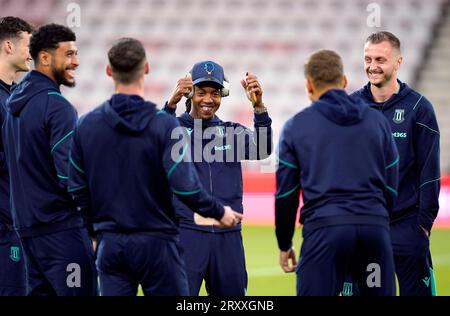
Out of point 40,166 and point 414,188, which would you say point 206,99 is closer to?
point 40,166

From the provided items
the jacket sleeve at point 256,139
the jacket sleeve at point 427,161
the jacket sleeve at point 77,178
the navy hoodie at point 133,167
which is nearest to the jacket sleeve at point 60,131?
the jacket sleeve at point 77,178

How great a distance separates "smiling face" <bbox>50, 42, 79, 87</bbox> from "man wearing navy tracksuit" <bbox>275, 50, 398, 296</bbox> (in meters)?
1.51

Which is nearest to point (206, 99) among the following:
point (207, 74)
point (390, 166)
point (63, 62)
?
point (207, 74)

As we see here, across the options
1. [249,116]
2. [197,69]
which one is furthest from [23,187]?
[249,116]

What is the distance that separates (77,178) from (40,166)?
50cm

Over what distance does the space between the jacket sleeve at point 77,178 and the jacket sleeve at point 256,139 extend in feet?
5.21

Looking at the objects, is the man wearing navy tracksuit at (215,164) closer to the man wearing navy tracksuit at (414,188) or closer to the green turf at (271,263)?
the man wearing navy tracksuit at (414,188)

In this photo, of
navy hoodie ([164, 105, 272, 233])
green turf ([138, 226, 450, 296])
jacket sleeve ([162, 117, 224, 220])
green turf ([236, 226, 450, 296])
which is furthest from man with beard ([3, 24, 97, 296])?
green turf ([236, 226, 450, 296])

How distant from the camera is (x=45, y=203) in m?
5.05

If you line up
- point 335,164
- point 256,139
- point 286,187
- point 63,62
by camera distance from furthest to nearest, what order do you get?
1. point 256,139
2. point 63,62
3. point 286,187
4. point 335,164

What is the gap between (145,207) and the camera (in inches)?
179

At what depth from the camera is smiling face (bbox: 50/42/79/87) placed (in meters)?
5.21

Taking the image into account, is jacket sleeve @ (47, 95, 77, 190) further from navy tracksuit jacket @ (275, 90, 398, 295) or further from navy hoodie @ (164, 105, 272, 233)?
navy tracksuit jacket @ (275, 90, 398, 295)

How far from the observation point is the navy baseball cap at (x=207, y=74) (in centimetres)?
595
